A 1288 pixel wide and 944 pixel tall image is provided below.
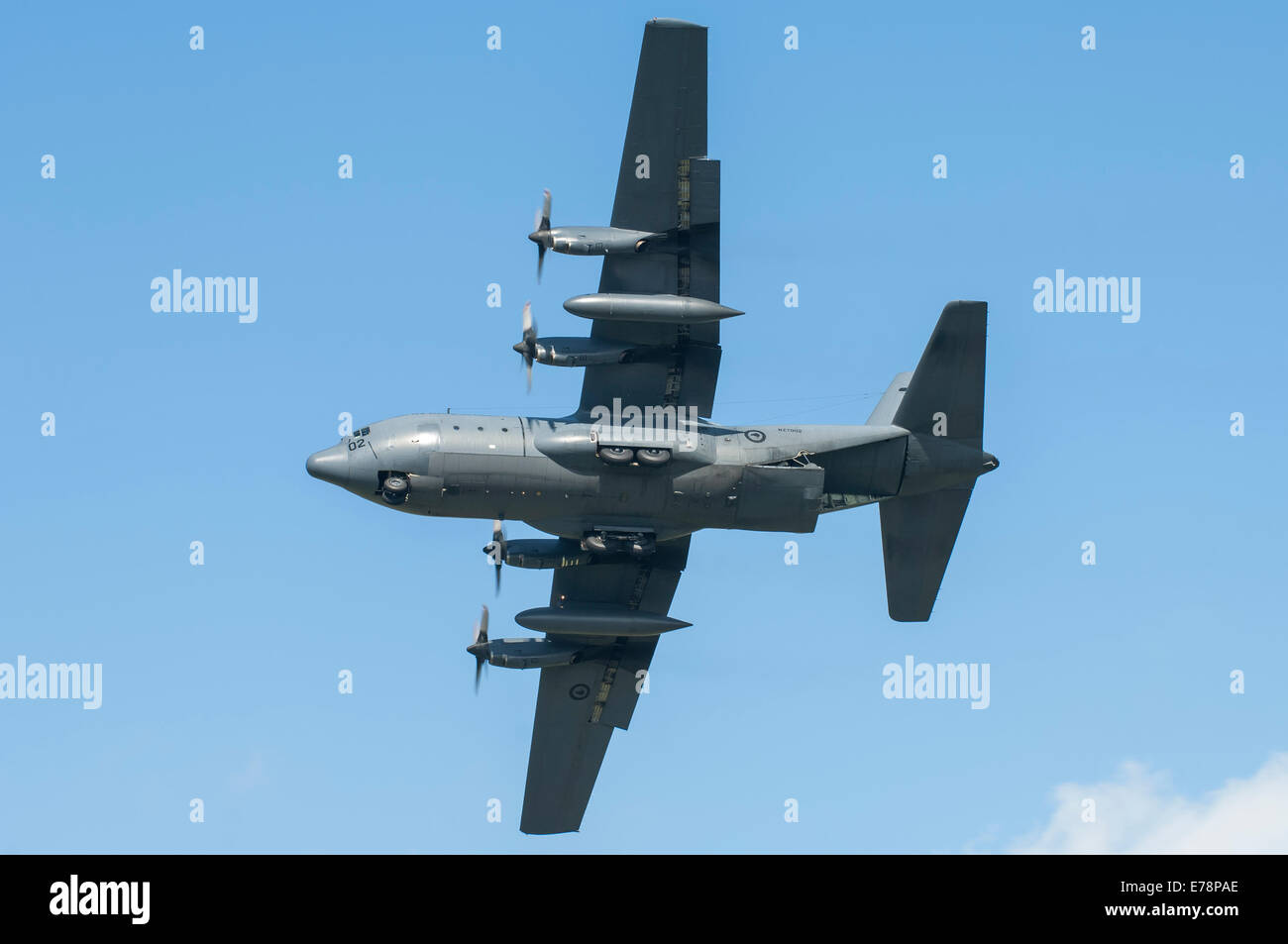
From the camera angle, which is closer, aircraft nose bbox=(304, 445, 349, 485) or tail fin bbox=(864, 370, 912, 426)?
aircraft nose bbox=(304, 445, 349, 485)

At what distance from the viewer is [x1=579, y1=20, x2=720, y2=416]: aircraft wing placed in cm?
4744

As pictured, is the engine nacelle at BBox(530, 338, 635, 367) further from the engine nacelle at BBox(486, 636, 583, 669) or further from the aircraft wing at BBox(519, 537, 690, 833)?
the engine nacelle at BBox(486, 636, 583, 669)

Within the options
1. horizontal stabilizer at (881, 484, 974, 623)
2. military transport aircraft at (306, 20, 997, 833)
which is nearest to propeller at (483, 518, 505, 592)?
military transport aircraft at (306, 20, 997, 833)

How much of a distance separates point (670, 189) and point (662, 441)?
6.54m

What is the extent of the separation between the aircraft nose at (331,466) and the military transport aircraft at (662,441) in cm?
4

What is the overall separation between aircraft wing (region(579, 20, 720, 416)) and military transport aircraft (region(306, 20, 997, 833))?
38 millimetres

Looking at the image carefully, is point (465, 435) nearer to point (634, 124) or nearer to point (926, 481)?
point (634, 124)

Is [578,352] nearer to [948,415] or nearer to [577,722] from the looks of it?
[948,415]

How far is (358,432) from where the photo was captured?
4859 centimetres

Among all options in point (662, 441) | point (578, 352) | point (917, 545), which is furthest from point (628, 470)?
point (917, 545)

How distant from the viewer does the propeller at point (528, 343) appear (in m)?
48.7

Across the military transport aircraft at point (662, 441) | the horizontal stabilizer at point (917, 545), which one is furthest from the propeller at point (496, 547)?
the horizontal stabilizer at point (917, 545)

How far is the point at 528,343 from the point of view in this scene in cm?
4875

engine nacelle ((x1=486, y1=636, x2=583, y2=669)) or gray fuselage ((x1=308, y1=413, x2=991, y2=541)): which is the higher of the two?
gray fuselage ((x1=308, y1=413, x2=991, y2=541))
